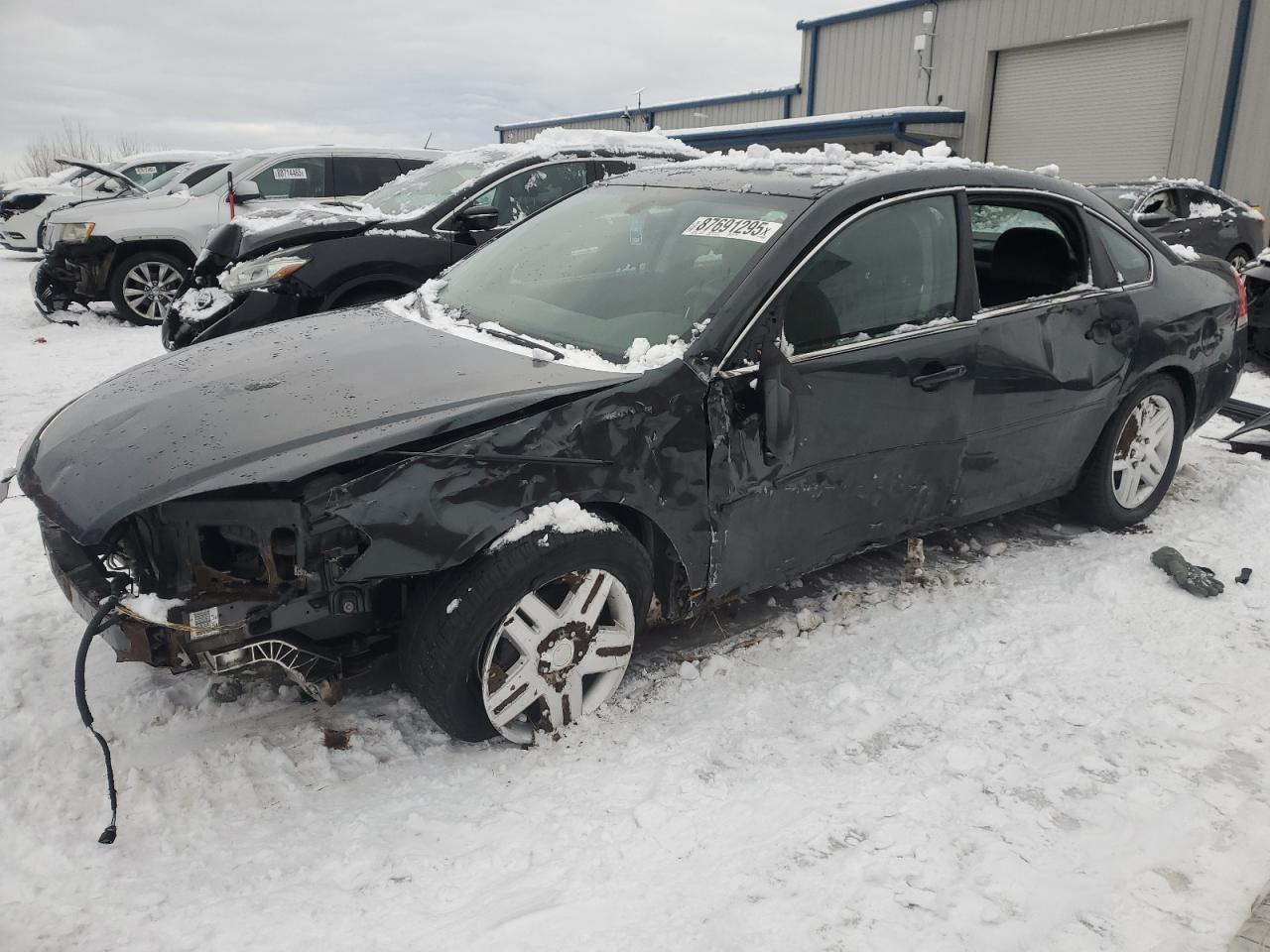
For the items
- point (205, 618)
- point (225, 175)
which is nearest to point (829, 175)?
point (205, 618)

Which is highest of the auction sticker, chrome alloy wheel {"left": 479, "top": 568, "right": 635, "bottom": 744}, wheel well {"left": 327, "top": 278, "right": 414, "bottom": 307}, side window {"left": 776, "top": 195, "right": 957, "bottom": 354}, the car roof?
the car roof

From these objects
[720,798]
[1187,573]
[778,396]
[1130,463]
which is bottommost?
[720,798]

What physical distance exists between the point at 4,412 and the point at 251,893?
5.44 metres

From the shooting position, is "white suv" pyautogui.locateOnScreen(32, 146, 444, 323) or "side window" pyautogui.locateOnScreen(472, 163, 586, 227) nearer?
"side window" pyautogui.locateOnScreen(472, 163, 586, 227)

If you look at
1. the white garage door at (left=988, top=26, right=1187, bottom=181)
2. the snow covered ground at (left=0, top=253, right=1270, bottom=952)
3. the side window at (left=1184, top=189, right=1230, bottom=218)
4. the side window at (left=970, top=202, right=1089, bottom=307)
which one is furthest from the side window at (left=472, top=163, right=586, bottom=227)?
the white garage door at (left=988, top=26, right=1187, bottom=181)

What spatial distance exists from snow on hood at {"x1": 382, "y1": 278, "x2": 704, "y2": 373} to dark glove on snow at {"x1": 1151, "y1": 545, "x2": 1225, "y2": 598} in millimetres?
2472

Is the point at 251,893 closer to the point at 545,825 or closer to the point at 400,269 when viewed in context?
the point at 545,825

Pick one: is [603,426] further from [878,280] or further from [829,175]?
[829,175]

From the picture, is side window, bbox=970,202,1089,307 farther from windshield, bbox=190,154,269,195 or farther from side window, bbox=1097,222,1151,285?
windshield, bbox=190,154,269,195

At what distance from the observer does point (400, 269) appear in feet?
20.7

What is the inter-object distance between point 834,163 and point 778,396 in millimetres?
1300

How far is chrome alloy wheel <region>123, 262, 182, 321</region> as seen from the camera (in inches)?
386

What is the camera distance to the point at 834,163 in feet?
12.0

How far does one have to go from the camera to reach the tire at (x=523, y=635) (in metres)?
2.55
